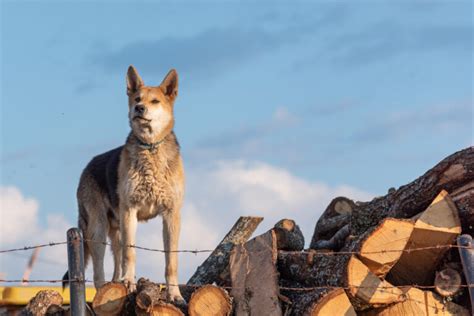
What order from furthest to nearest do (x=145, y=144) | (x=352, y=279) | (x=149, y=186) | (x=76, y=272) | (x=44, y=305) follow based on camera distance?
(x=145, y=144) → (x=149, y=186) → (x=44, y=305) → (x=352, y=279) → (x=76, y=272)

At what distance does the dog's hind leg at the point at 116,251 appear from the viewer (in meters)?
11.0

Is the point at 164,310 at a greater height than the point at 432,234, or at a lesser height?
lesser

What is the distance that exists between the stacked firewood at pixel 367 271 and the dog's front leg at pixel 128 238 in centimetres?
76

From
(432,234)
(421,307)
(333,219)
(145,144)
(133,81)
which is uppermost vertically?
(133,81)

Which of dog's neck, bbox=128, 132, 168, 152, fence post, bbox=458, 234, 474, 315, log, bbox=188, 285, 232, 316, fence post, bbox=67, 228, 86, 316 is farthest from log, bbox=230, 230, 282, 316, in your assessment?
dog's neck, bbox=128, 132, 168, 152

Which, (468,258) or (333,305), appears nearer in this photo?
(333,305)

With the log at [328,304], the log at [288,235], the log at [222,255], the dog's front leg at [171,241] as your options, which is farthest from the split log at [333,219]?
the log at [328,304]

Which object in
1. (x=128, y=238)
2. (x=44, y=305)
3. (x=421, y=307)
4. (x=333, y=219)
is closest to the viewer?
(x=421, y=307)

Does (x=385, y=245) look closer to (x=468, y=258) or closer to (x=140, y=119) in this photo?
(x=468, y=258)

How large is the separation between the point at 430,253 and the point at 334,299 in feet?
4.87

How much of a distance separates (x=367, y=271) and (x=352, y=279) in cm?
23

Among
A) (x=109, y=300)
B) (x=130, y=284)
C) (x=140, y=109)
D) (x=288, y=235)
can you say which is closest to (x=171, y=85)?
(x=140, y=109)

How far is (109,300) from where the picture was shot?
8766 mm

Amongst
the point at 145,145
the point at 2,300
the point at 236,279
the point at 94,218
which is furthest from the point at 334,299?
the point at 2,300
